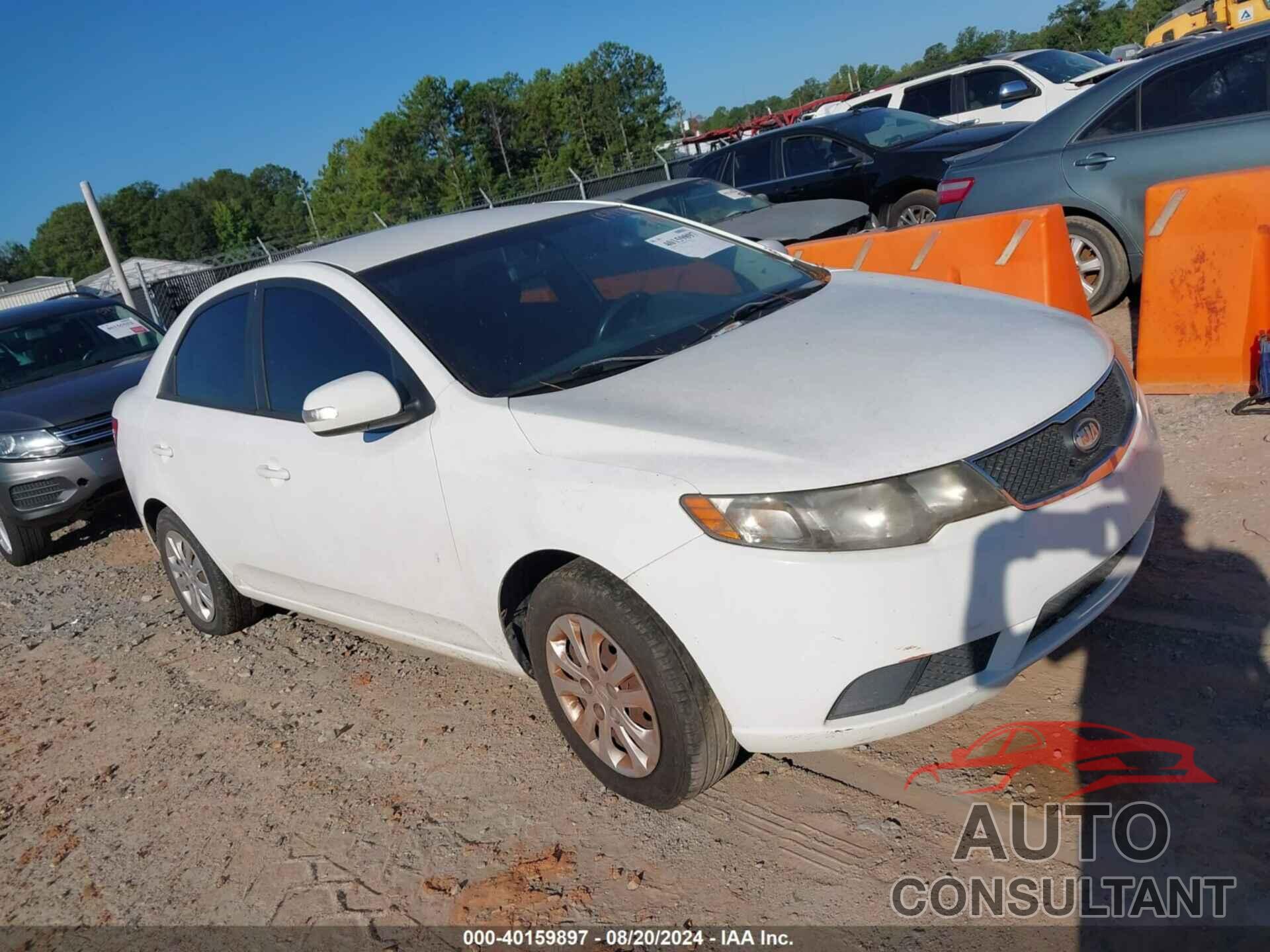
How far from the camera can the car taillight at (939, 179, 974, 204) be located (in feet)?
→ 23.9

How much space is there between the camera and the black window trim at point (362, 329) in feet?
10.7

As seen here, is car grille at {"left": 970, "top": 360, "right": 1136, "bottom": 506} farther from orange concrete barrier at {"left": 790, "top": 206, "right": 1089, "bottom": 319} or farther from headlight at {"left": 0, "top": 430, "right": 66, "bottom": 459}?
headlight at {"left": 0, "top": 430, "right": 66, "bottom": 459}

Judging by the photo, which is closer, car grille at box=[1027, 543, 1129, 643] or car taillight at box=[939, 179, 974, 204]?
car grille at box=[1027, 543, 1129, 643]

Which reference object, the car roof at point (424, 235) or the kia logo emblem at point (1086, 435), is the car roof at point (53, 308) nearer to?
the car roof at point (424, 235)

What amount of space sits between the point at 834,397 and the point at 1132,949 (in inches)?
57.3

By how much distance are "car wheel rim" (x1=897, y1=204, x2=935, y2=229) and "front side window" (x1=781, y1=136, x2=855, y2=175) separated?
2.88 feet

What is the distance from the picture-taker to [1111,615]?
11.7 feet

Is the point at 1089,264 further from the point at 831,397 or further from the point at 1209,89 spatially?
the point at 831,397

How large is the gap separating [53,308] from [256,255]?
1572cm

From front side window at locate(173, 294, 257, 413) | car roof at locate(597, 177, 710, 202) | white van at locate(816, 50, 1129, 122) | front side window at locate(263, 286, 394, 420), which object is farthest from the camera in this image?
white van at locate(816, 50, 1129, 122)

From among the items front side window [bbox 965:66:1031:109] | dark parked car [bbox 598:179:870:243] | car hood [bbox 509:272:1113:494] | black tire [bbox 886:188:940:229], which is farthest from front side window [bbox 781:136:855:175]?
car hood [bbox 509:272:1113:494]

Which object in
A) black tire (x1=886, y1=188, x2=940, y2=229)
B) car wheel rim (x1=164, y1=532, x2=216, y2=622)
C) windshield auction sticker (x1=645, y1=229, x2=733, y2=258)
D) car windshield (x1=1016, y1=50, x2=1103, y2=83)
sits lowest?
car wheel rim (x1=164, y1=532, x2=216, y2=622)

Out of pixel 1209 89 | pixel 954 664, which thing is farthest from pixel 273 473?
pixel 1209 89

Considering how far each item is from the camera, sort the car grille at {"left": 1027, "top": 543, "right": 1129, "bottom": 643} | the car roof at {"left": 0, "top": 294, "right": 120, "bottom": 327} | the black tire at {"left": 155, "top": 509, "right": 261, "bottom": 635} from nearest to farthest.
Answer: the car grille at {"left": 1027, "top": 543, "right": 1129, "bottom": 643}
the black tire at {"left": 155, "top": 509, "right": 261, "bottom": 635}
the car roof at {"left": 0, "top": 294, "right": 120, "bottom": 327}
